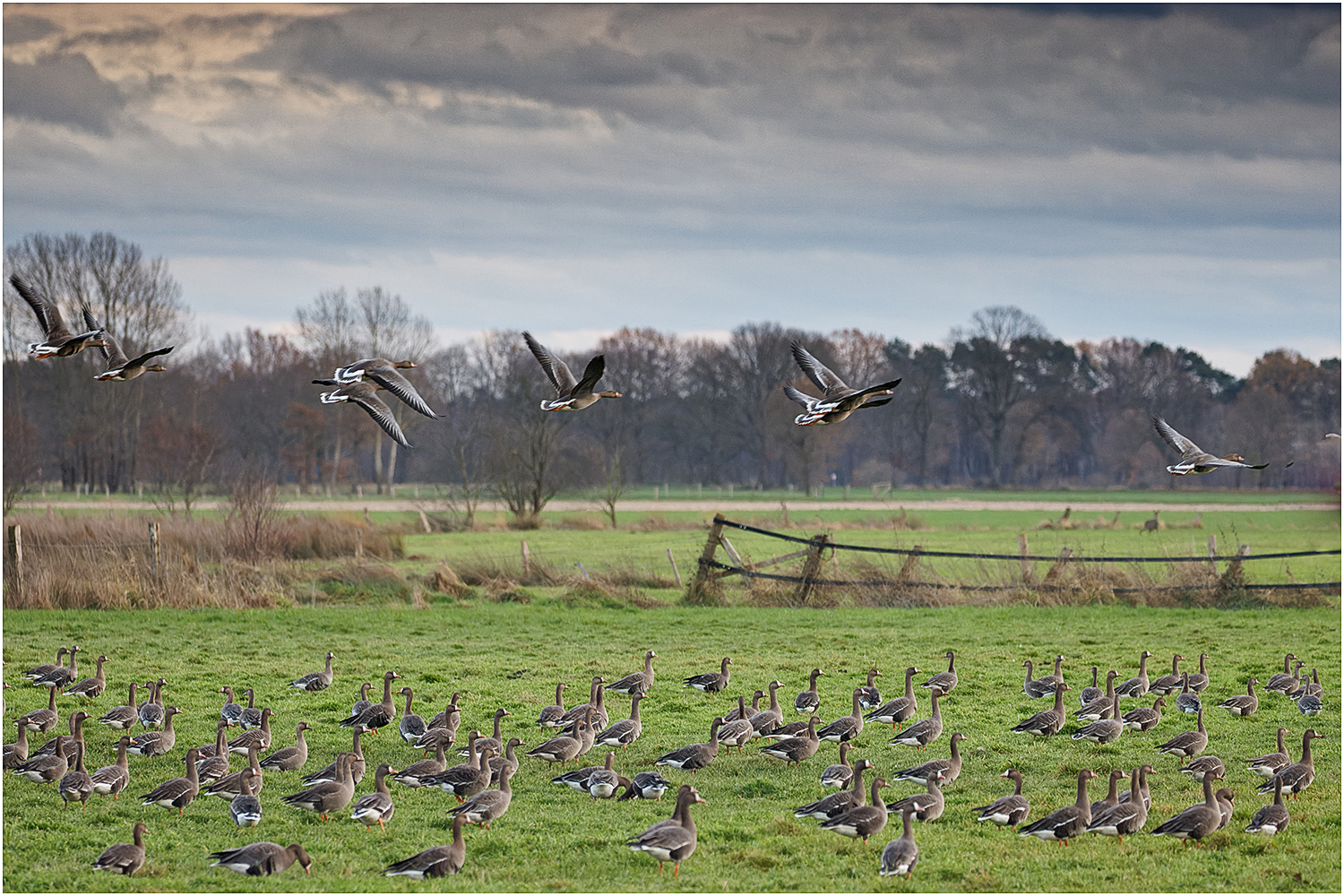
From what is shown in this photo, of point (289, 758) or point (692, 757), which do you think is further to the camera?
point (692, 757)

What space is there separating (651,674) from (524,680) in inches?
102

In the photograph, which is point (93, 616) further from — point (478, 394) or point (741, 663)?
point (478, 394)

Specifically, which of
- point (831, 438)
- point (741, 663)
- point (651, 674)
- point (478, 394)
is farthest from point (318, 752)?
point (831, 438)

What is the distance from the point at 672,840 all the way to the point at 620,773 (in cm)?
295

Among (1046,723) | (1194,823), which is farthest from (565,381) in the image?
(1046,723)

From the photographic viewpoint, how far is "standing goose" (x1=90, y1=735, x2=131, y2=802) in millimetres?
10539

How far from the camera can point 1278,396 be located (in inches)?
3521

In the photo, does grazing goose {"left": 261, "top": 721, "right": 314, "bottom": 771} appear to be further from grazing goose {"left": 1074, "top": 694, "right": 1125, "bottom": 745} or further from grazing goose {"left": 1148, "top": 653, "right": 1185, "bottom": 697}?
grazing goose {"left": 1148, "top": 653, "right": 1185, "bottom": 697}

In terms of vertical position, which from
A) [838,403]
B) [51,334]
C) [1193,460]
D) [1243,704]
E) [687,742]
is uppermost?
[51,334]

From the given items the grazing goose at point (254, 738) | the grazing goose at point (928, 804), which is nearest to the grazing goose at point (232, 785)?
the grazing goose at point (254, 738)

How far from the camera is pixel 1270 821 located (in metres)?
9.65

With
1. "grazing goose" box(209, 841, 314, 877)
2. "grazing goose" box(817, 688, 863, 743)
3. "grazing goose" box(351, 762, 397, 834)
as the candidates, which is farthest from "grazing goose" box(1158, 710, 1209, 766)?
"grazing goose" box(209, 841, 314, 877)

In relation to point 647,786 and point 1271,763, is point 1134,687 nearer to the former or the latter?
point 1271,763

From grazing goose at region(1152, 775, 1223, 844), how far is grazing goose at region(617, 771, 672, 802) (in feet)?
14.8
